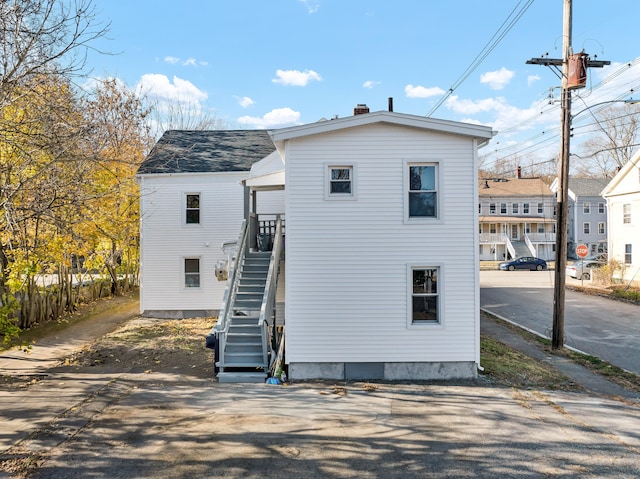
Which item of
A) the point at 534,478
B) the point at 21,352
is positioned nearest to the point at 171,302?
the point at 21,352

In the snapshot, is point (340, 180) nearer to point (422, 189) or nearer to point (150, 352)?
point (422, 189)

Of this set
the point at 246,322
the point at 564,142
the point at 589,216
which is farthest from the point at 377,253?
the point at 589,216

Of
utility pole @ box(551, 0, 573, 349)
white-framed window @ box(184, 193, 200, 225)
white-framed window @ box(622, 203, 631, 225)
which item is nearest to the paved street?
utility pole @ box(551, 0, 573, 349)

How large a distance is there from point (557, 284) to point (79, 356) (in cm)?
1320

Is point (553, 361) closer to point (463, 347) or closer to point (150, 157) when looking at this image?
point (463, 347)

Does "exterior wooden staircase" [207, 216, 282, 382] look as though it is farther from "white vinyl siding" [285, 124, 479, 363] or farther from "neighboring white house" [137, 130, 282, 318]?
"neighboring white house" [137, 130, 282, 318]

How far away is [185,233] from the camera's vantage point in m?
17.0

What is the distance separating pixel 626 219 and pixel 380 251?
80.1 feet

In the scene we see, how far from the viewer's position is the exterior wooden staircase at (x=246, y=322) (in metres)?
9.63

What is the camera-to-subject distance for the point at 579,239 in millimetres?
45500

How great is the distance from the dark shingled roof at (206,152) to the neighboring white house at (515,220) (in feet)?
105

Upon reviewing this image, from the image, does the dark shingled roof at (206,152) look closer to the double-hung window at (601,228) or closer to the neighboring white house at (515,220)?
the neighboring white house at (515,220)

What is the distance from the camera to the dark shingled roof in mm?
17156

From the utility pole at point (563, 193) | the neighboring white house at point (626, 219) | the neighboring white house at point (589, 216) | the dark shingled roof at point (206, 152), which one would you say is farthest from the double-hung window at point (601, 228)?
the dark shingled roof at point (206, 152)
